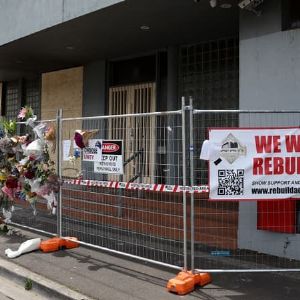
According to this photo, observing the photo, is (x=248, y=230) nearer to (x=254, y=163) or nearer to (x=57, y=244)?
(x=254, y=163)

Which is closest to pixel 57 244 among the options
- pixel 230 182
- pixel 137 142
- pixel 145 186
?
pixel 137 142

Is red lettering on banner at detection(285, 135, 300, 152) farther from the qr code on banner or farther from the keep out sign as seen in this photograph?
the keep out sign

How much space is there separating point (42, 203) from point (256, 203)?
12.9ft

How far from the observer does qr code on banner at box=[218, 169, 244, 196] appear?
5.80 m

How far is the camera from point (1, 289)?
6324 mm

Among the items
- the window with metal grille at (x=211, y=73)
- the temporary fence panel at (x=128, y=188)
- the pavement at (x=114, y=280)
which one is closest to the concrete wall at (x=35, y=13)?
the temporary fence panel at (x=128, y=188)

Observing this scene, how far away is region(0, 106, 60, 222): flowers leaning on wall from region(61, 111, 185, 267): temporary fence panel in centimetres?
26

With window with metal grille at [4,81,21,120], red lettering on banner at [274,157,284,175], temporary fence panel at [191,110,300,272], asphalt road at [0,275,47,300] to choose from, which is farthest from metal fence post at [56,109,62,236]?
window with metal grille at [4,81,21,120]

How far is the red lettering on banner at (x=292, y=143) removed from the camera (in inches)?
230

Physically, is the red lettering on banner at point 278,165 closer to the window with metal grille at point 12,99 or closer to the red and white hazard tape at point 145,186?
the red and white hazard tape at point 145,186

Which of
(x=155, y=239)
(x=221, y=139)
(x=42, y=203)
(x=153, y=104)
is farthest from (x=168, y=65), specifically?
(x=221, y=139)

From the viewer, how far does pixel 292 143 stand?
5.85 meters

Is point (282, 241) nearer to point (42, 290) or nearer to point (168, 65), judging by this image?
point (42, 290)

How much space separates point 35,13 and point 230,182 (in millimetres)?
6876
